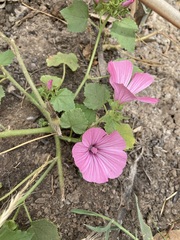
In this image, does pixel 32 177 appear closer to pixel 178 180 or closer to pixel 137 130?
pixel 137 130

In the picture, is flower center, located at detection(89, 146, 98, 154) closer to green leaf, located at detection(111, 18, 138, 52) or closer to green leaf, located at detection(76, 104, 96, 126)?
green leaf, located at detection(76, 104, 96, 126)

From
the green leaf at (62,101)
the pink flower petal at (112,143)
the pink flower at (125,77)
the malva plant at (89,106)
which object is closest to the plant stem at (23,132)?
the malva plant at (89,106)

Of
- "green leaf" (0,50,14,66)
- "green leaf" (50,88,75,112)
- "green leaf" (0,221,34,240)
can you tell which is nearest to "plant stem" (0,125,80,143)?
"green leaf" (50,88,75,112)

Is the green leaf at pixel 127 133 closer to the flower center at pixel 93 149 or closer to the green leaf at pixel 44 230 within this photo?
the flower center at pixel 93 149

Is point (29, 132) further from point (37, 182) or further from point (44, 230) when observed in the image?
point (44, 230)

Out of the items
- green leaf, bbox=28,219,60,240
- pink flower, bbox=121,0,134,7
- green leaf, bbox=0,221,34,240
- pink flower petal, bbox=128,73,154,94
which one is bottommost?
green leaf, bbox=28,219,60,240

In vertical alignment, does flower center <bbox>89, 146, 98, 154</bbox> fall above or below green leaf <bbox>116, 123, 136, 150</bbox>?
above
